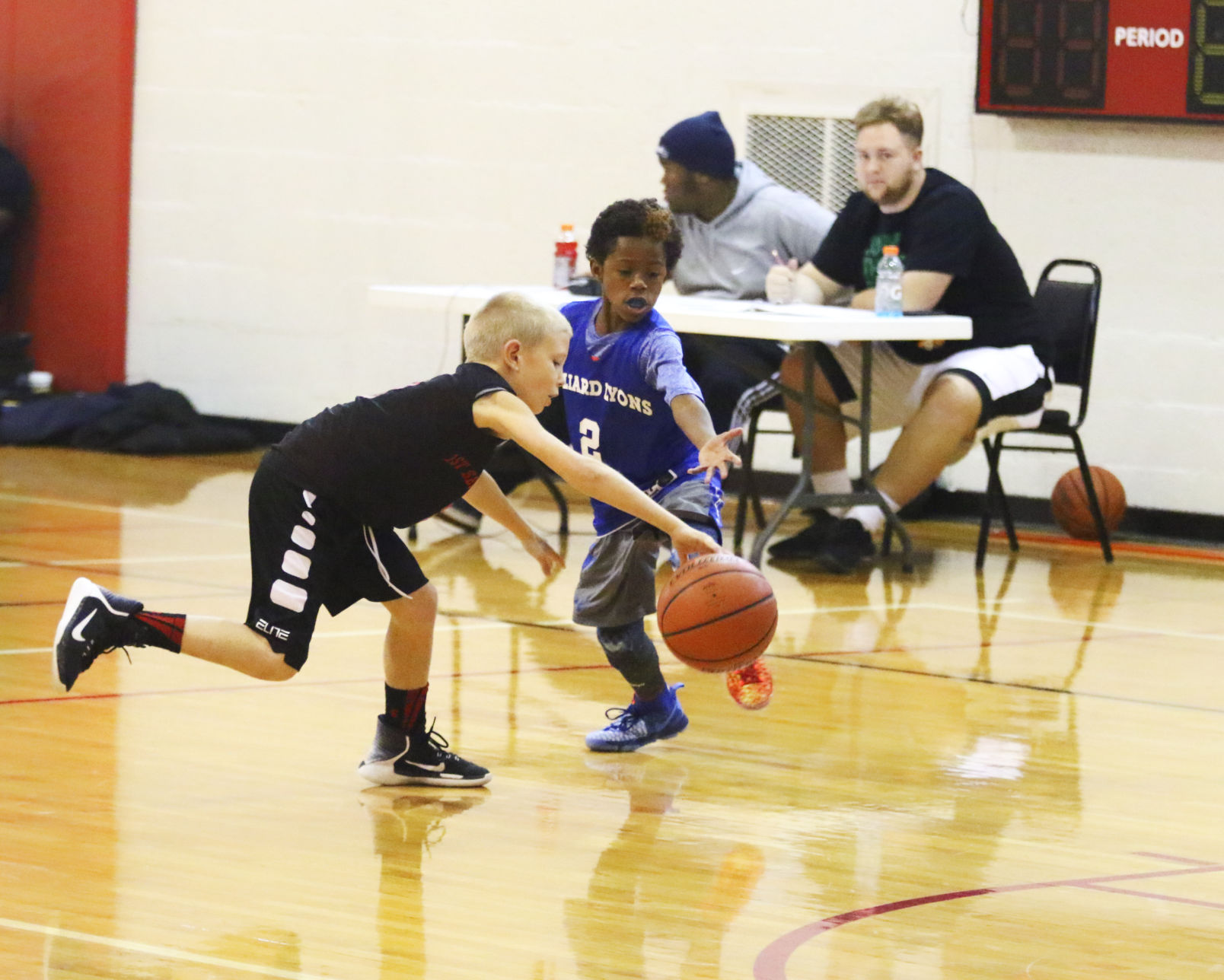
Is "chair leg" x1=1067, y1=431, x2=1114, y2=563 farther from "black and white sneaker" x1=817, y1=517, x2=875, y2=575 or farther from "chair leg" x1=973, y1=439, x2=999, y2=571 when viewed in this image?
"black and white sneaker" x1=817, y1=517, x2=875, y2=575

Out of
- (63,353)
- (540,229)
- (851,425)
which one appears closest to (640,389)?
(851,425)

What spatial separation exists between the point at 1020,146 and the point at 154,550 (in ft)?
12.8

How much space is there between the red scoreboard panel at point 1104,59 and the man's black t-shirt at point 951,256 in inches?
40.8

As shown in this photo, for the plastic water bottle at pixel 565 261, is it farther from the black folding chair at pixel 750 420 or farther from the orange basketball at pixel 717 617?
the orange basketball at pixel 717 617

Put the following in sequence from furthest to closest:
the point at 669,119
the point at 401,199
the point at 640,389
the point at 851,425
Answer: the point at 401,199
the point at 669,119
the point at 851,425
the point at 640,389

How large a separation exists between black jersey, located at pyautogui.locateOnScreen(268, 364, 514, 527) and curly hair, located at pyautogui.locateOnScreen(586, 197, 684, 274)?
2.43 feet

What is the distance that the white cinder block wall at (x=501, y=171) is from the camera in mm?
7879

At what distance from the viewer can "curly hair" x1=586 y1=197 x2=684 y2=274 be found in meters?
4.32

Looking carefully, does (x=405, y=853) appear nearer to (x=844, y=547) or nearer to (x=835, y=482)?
(x=844, y=547)

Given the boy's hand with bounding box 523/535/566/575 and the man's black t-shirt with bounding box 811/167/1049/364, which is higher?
the man's black t-shirt with bounding box 811/167/1049/364

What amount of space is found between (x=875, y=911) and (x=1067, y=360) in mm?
4464

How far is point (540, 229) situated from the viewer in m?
9.03

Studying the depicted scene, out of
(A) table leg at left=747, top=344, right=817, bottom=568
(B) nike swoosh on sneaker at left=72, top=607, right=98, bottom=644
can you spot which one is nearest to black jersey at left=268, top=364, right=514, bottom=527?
(B) nike swoosh on sneaker at left=72, top=607, right=98, bottom=644

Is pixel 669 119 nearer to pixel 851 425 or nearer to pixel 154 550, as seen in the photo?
pixel 851 425
